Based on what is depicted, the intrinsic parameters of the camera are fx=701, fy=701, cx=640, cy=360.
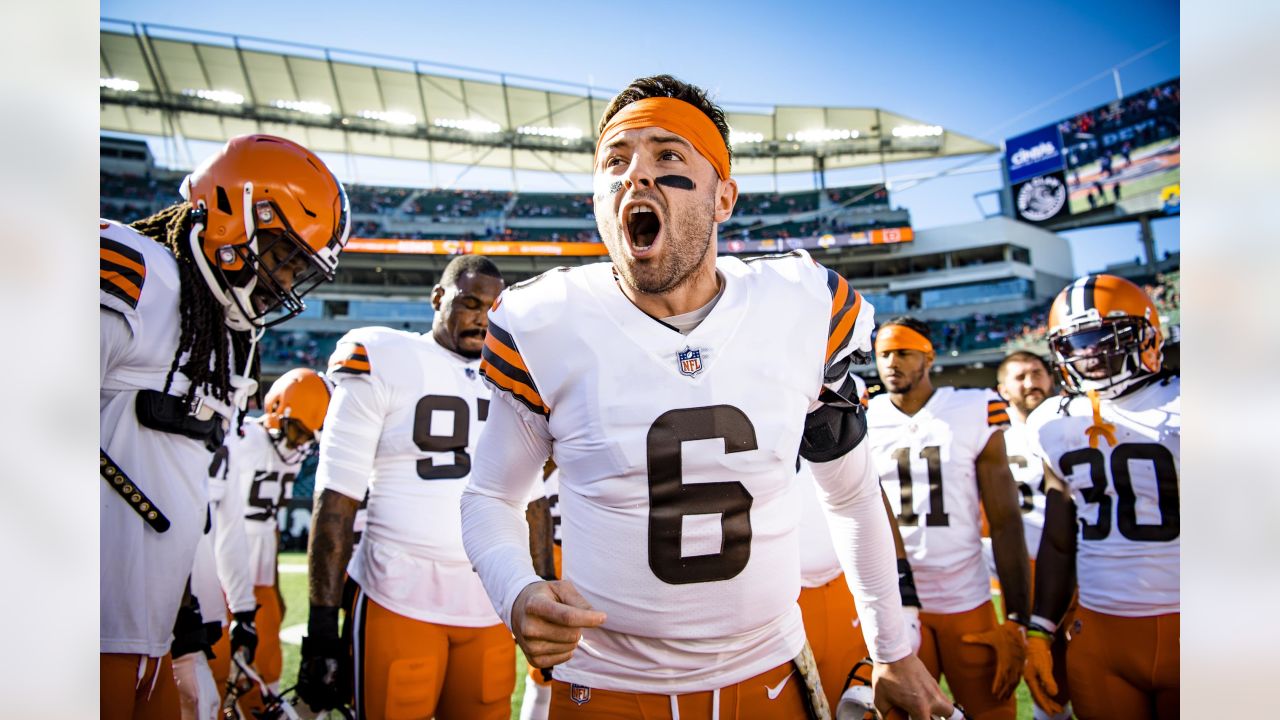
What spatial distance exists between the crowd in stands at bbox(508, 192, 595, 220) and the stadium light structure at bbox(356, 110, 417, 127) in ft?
22.0

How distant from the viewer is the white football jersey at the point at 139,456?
174cm

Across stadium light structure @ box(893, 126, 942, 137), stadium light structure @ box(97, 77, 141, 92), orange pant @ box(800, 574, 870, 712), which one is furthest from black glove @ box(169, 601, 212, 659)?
stadium light structure @ box(893, 126, 942, 137)

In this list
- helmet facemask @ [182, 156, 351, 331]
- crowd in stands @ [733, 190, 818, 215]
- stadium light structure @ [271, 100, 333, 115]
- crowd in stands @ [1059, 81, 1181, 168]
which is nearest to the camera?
helmet facemask @ [182, 156, 351, 331]

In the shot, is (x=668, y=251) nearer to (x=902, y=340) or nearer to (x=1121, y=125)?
(x=902, y=340)

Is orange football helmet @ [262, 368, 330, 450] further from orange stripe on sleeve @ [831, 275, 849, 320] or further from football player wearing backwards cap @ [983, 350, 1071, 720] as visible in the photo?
football player wearing backwards cap @ [983, 350, 1071, 720]

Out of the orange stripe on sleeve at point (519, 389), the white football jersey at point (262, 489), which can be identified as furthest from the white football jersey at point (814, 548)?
the white football jersey at point (262, 489)

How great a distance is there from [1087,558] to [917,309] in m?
30.6

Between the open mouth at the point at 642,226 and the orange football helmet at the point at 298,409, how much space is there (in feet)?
15.0

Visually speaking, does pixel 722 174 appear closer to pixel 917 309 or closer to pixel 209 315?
pixel 209 315

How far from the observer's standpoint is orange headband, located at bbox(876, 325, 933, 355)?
4.08m

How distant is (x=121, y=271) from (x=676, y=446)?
1429 millimetres

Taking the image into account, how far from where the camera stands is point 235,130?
26188 millimetres

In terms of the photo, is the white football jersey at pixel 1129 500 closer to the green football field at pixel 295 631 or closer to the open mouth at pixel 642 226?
the green football field at pixel 295 631
